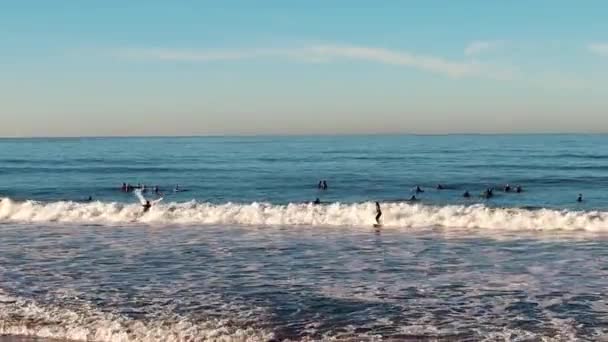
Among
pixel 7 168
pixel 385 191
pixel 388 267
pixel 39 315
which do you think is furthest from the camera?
pixel 7 168

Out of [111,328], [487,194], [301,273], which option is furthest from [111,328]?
[487,194]

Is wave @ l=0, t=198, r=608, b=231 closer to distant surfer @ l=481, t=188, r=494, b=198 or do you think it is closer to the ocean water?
the ocean water

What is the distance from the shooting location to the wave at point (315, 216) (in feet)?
92.9

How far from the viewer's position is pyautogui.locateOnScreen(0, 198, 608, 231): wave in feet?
92.9

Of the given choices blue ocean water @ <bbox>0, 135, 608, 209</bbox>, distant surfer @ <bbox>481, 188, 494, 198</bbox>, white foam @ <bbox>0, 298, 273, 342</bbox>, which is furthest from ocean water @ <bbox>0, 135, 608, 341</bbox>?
blue ocean water @ <bbox>0, 135, 608, 209</bbox>

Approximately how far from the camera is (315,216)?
30.5 metres

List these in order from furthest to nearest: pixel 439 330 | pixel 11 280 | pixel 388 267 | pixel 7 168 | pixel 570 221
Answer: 1. pixel 7 168
2. pixel 570 221
3. pixel 388 267
4. pixel 11 280
5. pixel 439 330

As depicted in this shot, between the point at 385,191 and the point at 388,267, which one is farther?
the point at 385,191

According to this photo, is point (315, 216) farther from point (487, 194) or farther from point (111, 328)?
point (111, 328)

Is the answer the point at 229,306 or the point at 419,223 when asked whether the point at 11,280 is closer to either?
the point at 229,306

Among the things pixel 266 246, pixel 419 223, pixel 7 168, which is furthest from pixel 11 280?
pixel 7 168

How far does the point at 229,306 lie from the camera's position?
47.5ft

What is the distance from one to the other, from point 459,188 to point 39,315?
132ft

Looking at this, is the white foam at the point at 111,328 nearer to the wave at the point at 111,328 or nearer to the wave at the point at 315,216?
the wave at the point at 111,328
